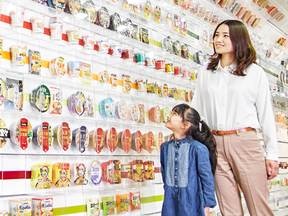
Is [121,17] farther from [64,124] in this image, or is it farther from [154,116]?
[64,124]

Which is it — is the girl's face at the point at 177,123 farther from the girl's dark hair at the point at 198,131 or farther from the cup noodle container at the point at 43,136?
the cup noodle container at the point at 43,136

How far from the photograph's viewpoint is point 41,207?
2.38 m

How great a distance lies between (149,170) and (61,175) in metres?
1.03

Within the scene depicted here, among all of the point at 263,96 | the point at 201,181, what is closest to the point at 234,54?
the point at 263,96

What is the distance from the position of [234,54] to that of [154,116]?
132cm

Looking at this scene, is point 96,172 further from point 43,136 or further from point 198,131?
point 198,131

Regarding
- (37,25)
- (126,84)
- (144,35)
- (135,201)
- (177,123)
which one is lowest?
(135,201)

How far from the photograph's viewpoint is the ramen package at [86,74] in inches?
115

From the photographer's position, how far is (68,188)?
2652 mm

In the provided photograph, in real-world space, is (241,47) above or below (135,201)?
above

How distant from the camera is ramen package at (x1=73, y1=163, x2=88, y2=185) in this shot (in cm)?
271

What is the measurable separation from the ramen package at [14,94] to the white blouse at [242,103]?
1.26 m

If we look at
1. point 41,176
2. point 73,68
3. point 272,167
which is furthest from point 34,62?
point 272,167

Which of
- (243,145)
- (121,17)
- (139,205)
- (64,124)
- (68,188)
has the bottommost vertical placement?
(139,205)
